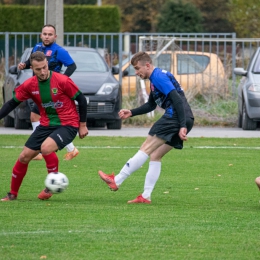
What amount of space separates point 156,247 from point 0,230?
135 cm

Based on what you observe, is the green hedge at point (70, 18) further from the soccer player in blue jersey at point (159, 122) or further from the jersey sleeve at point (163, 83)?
the jersey sleeve at point (163, 83)

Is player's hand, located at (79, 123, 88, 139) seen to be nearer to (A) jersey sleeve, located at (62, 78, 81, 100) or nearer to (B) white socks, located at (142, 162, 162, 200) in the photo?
(A) jersey sleeve, located at (62, 78, 81, 100)

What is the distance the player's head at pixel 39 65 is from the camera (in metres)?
8.31

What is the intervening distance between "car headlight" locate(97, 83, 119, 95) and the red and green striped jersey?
27.6 ft

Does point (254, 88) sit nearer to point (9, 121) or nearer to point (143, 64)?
point (9, 121)

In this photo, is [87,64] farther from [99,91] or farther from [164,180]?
[164,180]

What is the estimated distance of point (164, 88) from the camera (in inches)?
328

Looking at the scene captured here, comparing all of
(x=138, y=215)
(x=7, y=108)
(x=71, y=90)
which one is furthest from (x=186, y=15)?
(x=138, y=215)

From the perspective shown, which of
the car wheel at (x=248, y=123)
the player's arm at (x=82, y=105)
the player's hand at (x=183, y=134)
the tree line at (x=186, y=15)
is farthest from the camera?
the tree line at (x=186, y=15)

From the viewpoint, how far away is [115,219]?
292 inches

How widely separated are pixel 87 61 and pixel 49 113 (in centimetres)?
937

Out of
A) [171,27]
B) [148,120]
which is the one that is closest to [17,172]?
[148,120]

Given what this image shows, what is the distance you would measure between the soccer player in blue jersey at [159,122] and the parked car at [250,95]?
28.5 feet

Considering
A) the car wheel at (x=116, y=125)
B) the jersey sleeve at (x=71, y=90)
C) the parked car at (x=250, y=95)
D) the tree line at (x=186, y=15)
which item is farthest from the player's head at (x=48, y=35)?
the tree line at (x=186, y=15)
